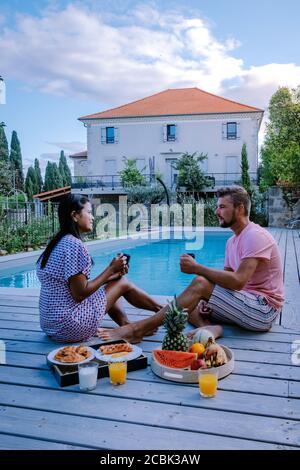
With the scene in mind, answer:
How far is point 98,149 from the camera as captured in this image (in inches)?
1091

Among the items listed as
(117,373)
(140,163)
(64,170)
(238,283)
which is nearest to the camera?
(117,373)

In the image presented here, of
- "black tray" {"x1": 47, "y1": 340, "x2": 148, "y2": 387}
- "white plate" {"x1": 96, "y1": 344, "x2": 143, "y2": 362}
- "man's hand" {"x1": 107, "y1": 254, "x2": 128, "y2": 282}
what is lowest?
"black tray" {"x1": 47, "y1": 340, "x2": 148, "y2": 387}

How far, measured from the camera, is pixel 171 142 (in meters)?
26.7

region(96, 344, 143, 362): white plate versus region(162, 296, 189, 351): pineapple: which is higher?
region(162, 296, 189, 351): pineapple

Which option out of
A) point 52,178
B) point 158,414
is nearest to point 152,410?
point 158,414

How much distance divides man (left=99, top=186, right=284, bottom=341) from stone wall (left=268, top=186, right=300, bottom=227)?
14.4 metres

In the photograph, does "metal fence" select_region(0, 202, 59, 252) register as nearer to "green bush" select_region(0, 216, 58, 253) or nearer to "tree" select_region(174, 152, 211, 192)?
"green bush" select_region(0, 216, 58, 253)

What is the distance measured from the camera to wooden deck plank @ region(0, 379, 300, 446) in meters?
1.67

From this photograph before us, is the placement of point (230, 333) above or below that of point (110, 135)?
below

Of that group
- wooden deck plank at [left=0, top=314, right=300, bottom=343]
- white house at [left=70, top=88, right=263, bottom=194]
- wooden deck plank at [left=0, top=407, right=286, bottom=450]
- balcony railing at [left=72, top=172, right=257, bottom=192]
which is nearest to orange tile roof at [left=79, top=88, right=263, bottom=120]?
white house at [left=70, top=88, right=263, bottom=194]

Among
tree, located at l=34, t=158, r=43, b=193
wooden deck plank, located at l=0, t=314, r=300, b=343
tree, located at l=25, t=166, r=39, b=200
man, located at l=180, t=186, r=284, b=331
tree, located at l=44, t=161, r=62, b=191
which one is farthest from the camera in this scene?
tree, located at l=44, t=161, r=62, b=191

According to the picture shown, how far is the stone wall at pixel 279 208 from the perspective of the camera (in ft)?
54.1

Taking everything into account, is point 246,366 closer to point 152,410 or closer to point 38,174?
point 152,410

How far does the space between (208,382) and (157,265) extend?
750 centimetres
